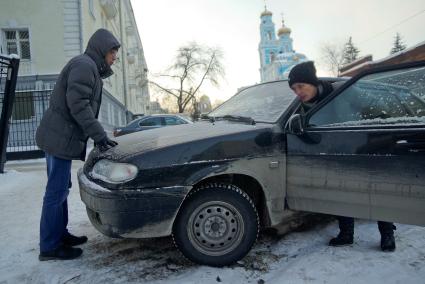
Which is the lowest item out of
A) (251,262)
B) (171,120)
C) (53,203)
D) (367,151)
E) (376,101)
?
(251,262)

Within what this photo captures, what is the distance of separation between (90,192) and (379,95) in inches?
98.3

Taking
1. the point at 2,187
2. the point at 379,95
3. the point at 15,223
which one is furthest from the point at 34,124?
the point at 379,95

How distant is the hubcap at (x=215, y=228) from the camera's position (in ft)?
9.48

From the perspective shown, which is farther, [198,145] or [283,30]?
[283,30]

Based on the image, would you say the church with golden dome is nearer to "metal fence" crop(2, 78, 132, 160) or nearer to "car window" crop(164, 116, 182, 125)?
"metal fence" crop(2, 78, 132, 160)

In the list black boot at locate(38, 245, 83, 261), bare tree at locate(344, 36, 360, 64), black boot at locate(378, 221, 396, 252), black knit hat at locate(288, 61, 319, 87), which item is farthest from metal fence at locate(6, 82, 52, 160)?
bare tree at locate(344, 36, 360, 64)

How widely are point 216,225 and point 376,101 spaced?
167 cm

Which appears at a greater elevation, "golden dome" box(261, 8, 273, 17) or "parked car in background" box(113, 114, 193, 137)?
"golden dome" box(261, 8, 273, 17)

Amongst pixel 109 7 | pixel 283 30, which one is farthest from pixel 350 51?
pixel 109 7

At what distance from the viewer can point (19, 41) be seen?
66.1 feet

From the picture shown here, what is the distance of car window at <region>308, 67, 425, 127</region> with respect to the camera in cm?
289

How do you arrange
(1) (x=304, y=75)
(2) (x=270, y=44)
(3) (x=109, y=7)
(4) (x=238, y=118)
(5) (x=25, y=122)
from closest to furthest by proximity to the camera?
(1) (x=304, y=75) → (4) (x=238, y=118) → (5) (x=25, y=122) → (3) (x=109, y=7) → (2) (x=270, y=44)

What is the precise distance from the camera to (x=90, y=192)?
2.89 metres

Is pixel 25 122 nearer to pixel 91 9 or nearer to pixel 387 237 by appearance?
pixel 91 9
